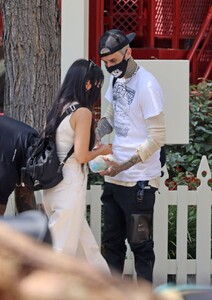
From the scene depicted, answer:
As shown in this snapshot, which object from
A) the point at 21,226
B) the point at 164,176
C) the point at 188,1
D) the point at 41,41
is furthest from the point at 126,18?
the point at 21,226

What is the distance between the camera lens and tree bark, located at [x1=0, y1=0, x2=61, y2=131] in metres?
5.86

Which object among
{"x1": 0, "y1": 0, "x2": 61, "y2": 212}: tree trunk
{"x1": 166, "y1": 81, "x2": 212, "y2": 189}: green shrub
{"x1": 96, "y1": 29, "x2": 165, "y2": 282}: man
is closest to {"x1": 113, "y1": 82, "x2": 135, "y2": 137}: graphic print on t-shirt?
{"x1": 96, "y1": 29, "x2": 165, "y2": 282}: man

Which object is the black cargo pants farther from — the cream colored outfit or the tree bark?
the tree bark

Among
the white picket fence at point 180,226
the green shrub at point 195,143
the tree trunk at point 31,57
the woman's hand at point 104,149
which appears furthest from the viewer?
the green shrub at point 195,143

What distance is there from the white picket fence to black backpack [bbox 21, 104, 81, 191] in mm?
1063

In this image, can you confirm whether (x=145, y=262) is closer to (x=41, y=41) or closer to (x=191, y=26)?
(x=41, y=41)

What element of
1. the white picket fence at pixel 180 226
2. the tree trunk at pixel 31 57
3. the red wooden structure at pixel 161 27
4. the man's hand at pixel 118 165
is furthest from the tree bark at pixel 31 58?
the red wooden structure at pixel 161 27

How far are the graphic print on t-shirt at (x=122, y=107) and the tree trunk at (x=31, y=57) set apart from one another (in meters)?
1.35

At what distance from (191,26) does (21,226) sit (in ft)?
32.6

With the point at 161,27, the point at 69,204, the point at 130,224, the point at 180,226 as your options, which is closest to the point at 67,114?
the point at 69,204

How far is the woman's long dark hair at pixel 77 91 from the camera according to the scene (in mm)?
4277

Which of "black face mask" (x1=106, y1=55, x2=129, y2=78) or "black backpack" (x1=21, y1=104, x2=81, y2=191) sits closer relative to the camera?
"black backpack" (x1=21, y1=104, x2=81, y2=191)

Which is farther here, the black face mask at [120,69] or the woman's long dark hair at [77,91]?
the black face mask at [120,69]

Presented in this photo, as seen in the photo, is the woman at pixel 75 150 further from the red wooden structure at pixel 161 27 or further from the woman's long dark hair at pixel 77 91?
the red wooden structure at pixel 161 27
